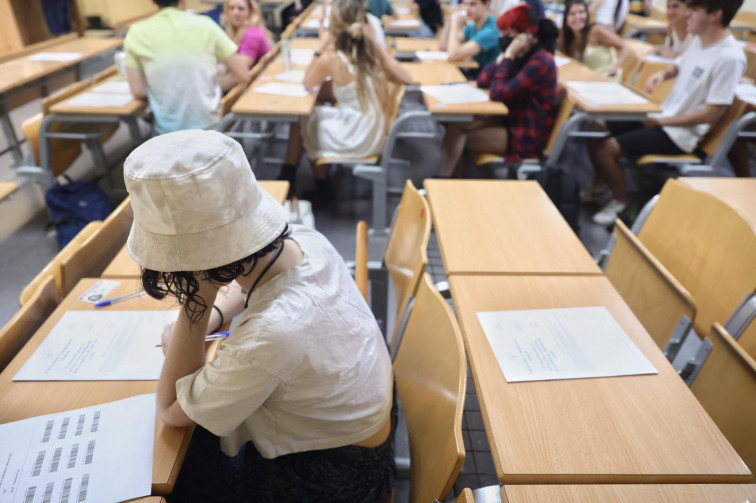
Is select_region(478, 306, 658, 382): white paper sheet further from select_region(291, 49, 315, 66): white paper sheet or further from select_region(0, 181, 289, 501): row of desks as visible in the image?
select_region(291, 49, 315, 66): white paper sheet

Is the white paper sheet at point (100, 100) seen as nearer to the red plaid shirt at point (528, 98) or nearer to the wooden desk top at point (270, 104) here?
the wooden desk top at point (270, 104)

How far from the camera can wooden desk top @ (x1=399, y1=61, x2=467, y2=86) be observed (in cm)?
312

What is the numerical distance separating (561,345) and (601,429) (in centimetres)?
23

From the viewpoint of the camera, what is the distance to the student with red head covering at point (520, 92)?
262 cm

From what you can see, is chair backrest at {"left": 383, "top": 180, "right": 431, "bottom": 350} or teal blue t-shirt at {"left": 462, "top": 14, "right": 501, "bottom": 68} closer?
chair backrest at {"left": 383, "top": 180, "right": 431, "bottom": 350}

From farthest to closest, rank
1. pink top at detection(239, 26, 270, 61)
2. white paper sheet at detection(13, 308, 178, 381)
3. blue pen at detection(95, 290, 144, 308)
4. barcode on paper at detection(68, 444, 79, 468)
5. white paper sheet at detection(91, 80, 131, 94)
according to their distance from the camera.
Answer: pink top at detection(239, 26, 270, 61) → white paper sheet at detection(91, 80, 131, 94) → blue pen at detection(95, 290, 144, 308) → white paper sheet at detection(13, 308, 178, 381) → barcode on paper at detection(68, 444, 79, 468)

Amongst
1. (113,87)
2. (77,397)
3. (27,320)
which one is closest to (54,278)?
(27,320)

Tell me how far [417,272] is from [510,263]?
32 centimetres

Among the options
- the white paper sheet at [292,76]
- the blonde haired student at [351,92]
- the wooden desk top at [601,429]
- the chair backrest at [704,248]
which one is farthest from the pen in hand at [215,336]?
the white paper sheet at [292,76]

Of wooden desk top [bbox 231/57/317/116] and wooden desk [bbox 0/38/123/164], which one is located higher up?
wooden desk top [bbox 231/57/317/116]

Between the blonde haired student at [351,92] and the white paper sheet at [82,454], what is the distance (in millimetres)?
2076

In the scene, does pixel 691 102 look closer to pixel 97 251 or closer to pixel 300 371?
pixel 300 371

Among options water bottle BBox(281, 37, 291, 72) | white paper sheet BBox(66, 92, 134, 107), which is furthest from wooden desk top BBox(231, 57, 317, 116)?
white paper sheet BBox(66, 92, 134, 107)

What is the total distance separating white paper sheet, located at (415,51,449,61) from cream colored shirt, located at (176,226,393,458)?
3290 millimetres
